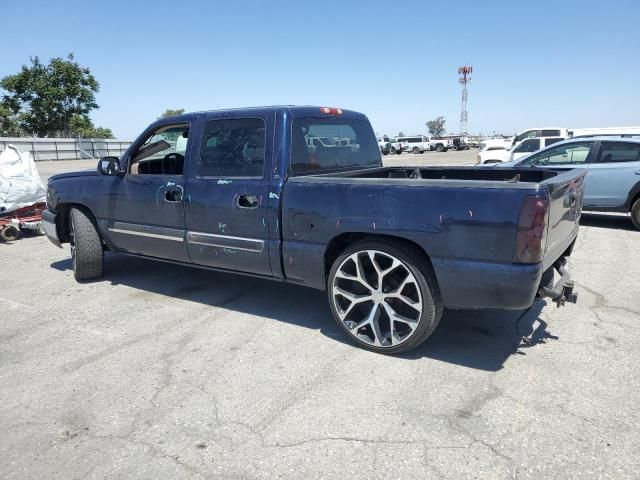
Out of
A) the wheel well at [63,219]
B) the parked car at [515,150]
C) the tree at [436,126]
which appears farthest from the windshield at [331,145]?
the tree at [436,126]

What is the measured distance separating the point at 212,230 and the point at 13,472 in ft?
7.51

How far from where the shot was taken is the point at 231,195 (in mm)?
4078

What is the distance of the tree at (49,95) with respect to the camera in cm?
4519

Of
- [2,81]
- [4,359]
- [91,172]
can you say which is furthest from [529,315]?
[2,81]

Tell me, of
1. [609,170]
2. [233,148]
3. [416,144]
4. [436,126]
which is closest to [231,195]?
[233,148]

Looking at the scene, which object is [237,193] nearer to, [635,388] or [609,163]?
[635,388]

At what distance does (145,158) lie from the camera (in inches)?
205

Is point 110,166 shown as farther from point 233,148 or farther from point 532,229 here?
point 532,229

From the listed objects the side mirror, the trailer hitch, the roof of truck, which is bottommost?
the trailer hitch

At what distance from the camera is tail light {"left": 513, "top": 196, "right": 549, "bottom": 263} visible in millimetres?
2818

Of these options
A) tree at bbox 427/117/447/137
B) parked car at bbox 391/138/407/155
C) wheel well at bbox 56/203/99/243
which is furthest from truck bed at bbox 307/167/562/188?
tree at bbox 427/117/447/137

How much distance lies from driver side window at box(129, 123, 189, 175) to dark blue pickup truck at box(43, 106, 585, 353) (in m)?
0.02

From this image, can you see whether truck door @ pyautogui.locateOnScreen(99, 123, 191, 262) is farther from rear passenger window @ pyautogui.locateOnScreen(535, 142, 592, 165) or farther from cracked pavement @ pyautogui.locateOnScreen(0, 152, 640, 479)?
rear passenger window @ pyautogui.locateOnScreen(535, 142, 592, 165)

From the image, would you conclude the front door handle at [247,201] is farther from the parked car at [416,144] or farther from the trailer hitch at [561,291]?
the parked car at [416,144]
